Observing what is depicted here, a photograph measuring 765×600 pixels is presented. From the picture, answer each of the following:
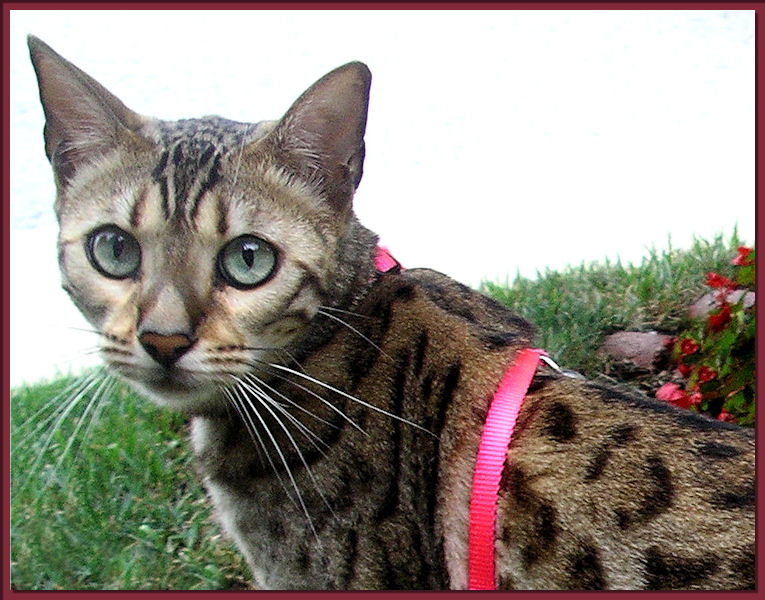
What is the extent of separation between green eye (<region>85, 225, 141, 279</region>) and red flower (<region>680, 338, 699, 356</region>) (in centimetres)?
182

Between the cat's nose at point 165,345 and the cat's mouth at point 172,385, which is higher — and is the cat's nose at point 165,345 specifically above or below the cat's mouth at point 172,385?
above

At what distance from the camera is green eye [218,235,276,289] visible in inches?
63.2

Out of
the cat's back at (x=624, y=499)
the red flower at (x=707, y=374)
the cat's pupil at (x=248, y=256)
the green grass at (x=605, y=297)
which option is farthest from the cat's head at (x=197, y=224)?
the red flower at (x=707, y=374)

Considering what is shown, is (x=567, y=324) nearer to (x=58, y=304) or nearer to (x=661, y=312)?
(x=661, y=312)

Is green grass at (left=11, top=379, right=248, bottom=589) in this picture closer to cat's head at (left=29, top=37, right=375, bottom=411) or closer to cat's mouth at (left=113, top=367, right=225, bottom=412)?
cat's mouth at (left=113, top=367, right=225, bottom=412)

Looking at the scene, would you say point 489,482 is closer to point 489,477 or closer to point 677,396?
point 489,477

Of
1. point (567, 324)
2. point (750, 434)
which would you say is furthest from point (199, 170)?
point (567, 324)

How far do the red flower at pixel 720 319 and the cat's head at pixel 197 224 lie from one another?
139 cm

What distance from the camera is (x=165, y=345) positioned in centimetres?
154

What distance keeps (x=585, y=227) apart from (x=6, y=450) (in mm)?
2648

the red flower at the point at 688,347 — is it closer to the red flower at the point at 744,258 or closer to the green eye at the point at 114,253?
the red flower at the point at 744,258

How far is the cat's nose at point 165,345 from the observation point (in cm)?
153

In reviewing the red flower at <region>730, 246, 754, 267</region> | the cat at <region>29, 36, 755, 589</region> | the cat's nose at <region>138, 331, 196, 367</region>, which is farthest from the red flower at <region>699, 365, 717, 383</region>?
the cat's nose at <region>138, 331, 196, 367</region>

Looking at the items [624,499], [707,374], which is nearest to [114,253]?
[624,499]
